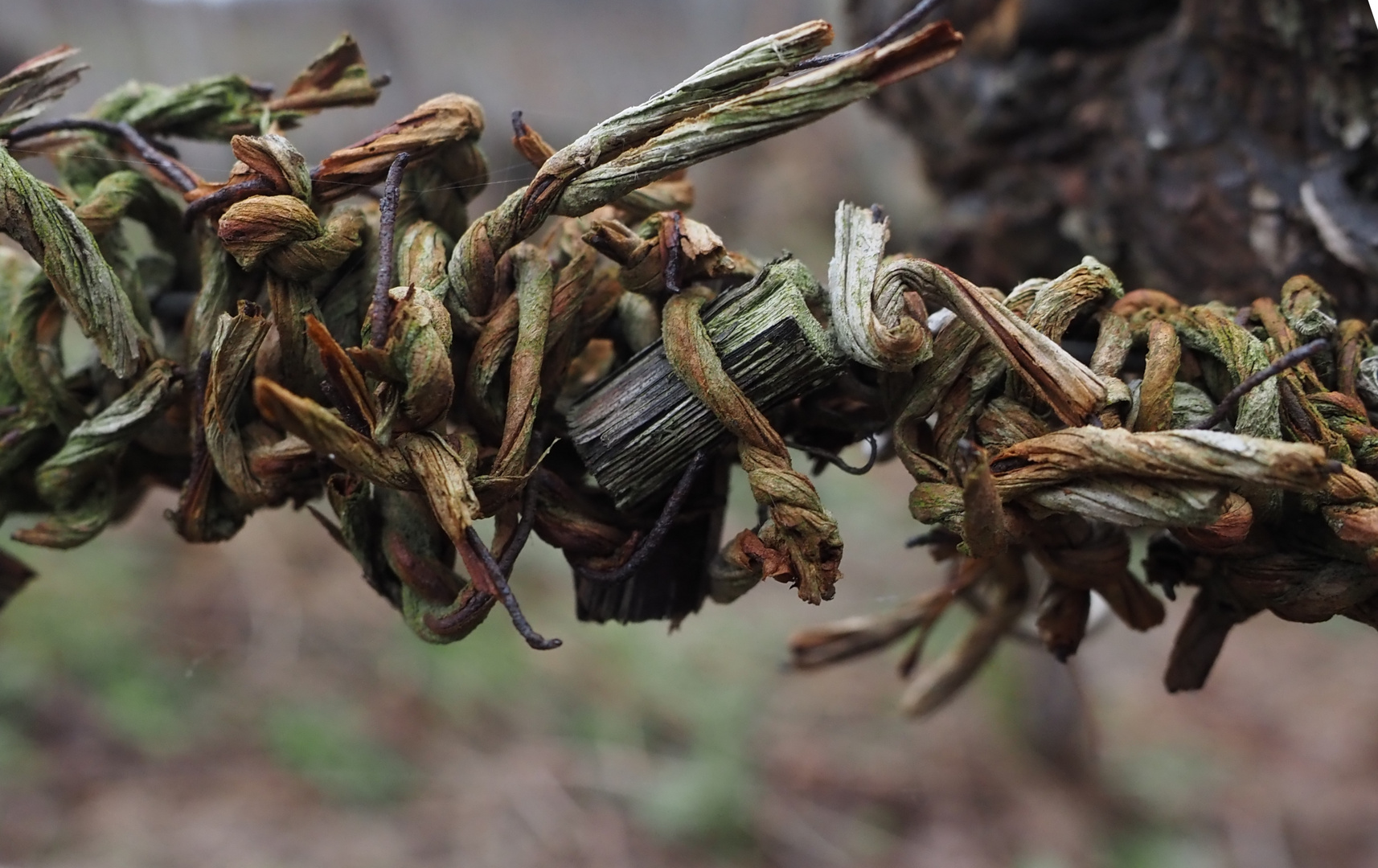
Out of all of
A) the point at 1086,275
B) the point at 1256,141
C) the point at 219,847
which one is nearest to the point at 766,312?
the point at 1086,275

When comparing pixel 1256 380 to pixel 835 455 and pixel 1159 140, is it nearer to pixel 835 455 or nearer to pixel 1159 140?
pixel 835 455

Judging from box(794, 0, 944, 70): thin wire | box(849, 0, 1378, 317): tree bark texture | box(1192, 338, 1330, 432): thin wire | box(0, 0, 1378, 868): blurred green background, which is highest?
box(794, 0, 944, 70): thin wire

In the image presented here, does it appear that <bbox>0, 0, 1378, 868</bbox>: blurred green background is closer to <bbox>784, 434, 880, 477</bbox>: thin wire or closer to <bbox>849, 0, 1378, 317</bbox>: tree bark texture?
<bbox>849, 0, 1378, 317</bbox>: tree bark texture

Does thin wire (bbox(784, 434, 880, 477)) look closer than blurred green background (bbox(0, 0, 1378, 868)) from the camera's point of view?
Yes

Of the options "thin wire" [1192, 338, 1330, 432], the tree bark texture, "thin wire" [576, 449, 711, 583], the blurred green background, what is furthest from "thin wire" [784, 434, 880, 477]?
the blurred green background

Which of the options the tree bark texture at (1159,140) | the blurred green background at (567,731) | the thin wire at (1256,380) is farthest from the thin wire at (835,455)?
the blurred green background at (567,731)

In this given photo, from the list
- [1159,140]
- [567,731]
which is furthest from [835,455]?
[567,731]

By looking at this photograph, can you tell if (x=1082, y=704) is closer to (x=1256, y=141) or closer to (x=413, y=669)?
(x=413, y=669)
